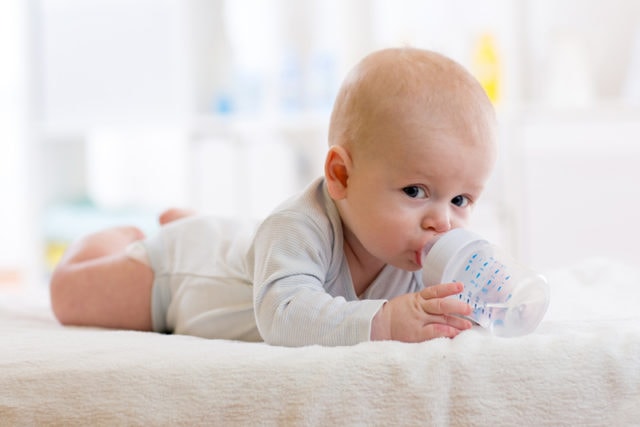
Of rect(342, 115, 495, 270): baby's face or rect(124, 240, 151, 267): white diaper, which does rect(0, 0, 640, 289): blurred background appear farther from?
rect(342, 115, 495, 270): baby's face

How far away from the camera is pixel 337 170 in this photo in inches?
43.9

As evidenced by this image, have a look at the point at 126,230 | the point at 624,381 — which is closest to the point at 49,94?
the point at 126,230

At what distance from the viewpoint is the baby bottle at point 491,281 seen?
3.04ft

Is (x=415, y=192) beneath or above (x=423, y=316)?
above

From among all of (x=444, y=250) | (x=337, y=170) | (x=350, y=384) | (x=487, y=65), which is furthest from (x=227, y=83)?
(x=350, y=384)

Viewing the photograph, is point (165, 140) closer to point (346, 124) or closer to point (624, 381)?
point (346, 124)

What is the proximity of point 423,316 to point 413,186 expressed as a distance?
0.18 metres

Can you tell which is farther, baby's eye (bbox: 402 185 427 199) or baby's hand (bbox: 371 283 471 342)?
baby's eye (bbox: 402 185 427 199)

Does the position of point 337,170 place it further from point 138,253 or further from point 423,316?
point 138,253

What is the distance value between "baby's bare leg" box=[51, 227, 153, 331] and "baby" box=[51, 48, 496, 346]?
0.14 m

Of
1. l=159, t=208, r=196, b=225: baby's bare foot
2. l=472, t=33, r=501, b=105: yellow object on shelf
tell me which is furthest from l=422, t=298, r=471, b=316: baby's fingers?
l=472, t=33, r=501, b=105: yellow object on shelf

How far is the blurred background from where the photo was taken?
3.02 m

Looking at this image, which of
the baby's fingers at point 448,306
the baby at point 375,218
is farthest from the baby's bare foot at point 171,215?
the baby's fingers at point 448,306

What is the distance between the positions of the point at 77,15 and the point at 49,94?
12.7 inches
